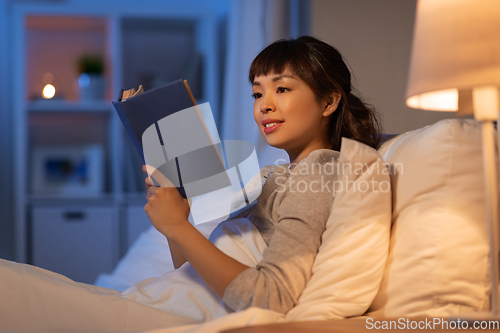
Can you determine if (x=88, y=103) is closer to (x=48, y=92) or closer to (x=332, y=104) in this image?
(x=48, y=92)

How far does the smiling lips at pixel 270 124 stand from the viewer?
101 centimetres

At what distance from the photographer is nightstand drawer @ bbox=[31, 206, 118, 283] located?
2.45 meters

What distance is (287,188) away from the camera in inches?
34.4

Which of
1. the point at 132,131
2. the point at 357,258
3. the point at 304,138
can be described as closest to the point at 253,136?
the point at 304,138

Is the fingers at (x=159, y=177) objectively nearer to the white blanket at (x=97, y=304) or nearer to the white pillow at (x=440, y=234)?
the white blanket at (x=97, y=304)

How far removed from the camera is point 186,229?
799mm

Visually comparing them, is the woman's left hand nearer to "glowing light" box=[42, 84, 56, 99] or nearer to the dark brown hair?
the dark brown hair

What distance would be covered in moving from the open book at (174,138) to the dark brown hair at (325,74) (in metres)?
0.32

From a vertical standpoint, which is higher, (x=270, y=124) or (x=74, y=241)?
(x=270, y=124)

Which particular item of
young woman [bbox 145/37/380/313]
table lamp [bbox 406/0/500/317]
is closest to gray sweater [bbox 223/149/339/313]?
young woman [bbox 145/37/380/313]

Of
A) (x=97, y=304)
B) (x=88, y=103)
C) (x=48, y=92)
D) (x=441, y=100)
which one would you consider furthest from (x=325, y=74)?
(x=48, y=92)

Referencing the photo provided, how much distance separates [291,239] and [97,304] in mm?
374

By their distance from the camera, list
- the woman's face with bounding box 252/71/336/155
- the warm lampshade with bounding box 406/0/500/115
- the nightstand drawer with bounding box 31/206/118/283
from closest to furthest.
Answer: the warm lampshade with bounding box 406/0/500/115
the woman's face with bounding box 252/71/336/155
the nightstand drawer with bounding box 31/206/118/283

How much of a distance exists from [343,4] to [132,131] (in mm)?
1230
